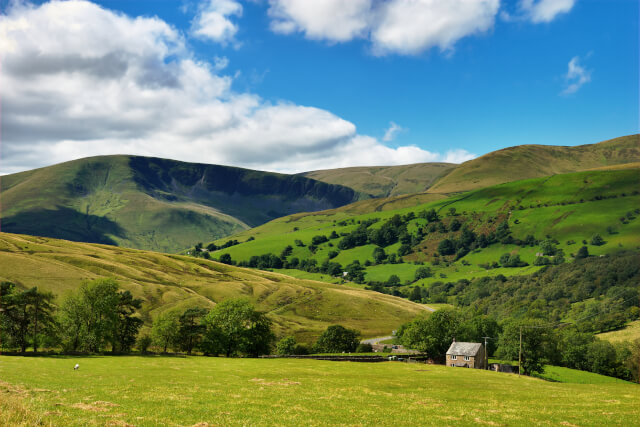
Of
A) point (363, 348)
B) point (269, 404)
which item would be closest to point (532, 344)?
point (363, 348)

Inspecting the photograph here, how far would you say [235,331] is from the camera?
101 metres

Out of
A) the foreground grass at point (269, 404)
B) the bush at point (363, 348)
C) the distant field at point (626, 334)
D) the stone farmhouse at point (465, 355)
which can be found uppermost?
the foreground grass at point (269, 404)

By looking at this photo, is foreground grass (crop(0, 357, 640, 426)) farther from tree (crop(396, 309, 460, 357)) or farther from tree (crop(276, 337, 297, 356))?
tree (crop(276, 337, 297, 356))

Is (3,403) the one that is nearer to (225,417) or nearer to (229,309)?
(225,417)

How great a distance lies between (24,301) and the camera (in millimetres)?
82125

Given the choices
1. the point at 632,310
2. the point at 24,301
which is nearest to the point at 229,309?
the point at 24,301

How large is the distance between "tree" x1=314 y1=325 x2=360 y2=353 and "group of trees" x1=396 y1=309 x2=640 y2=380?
2032 cm

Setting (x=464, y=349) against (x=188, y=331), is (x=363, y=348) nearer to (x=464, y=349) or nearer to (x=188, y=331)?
(x=464, y=349)

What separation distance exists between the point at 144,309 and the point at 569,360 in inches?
5918

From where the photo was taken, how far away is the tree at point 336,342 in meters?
136

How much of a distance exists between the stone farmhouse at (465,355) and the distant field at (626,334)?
7671 centimetres

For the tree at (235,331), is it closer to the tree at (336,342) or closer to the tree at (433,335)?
the tree at (336,342)

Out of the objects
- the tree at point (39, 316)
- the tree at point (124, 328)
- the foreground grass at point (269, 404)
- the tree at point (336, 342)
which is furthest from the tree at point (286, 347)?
the foreground grass at point (269, 404)

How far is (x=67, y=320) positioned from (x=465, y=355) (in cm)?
9525
